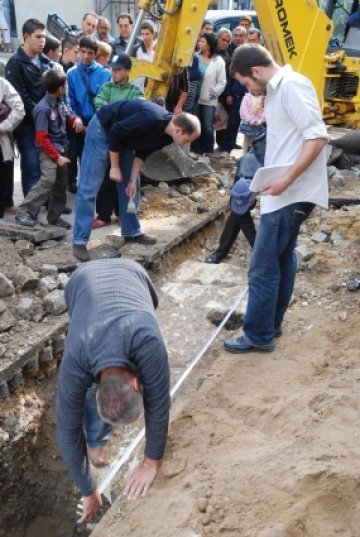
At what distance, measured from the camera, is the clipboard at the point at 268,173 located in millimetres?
3641

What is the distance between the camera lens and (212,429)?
136 inches

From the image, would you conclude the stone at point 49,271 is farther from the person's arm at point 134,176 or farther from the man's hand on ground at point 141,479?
the man's hand on ground at point 141,479

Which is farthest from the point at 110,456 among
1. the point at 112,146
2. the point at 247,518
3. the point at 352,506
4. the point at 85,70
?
the point at 85,70

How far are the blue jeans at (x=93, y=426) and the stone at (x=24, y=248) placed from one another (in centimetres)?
235

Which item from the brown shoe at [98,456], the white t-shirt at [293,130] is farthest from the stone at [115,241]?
the brown shoe at [98,456]

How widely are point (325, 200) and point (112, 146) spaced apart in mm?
2226

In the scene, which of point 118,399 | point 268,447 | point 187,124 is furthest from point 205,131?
point 118,399

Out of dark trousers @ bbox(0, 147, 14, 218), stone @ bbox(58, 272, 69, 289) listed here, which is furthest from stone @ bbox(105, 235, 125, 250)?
dark trousers @ bbox(0, 147, 14, 218)

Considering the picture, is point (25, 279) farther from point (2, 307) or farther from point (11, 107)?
point (11, 107)

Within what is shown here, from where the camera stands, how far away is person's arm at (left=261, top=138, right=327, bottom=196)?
3.47 meters

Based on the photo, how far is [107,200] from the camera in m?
6.37

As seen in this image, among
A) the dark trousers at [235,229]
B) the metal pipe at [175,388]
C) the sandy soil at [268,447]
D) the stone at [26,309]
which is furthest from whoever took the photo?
the dark trousers at [235,229]

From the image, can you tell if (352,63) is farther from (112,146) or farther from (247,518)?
(247,518)

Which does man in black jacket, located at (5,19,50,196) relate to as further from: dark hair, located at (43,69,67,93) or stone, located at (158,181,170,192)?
stone, located at (158,181,170,192)
